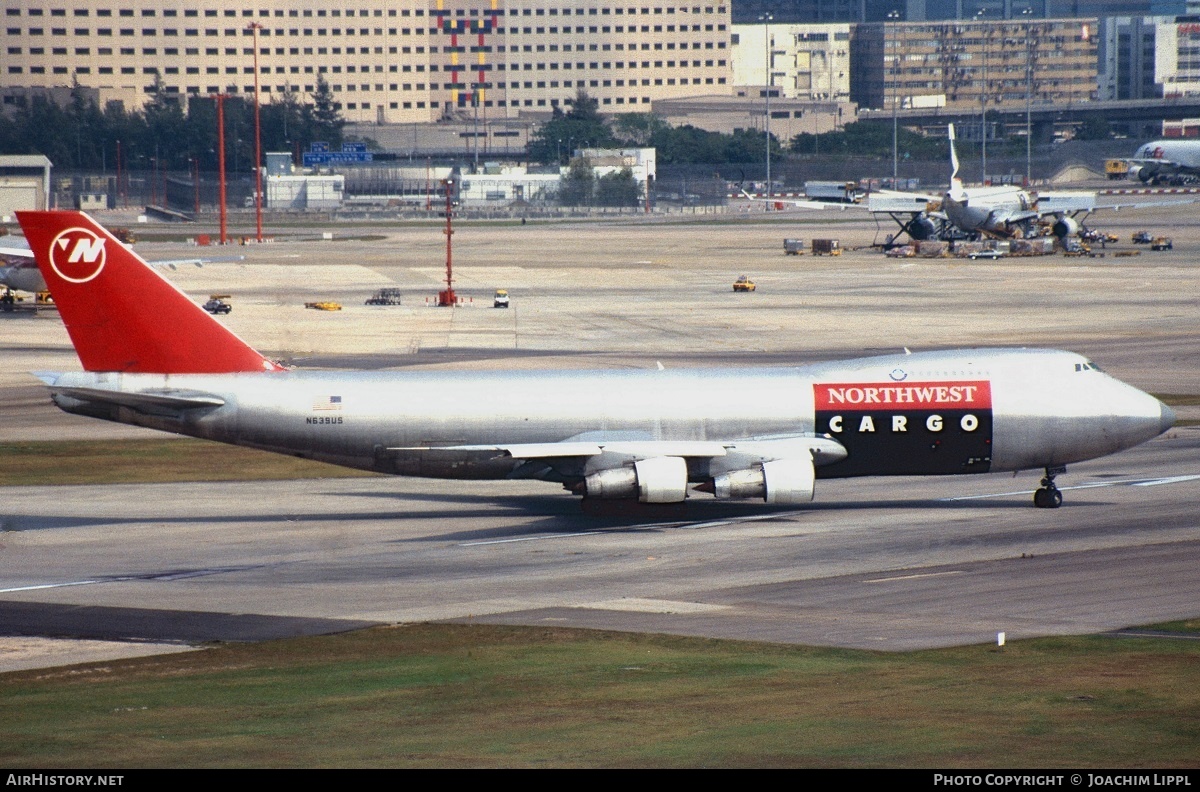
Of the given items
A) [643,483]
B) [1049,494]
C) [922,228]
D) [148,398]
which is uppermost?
[922,228]

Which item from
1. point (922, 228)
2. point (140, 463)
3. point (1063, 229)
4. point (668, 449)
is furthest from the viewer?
point (922, 228)

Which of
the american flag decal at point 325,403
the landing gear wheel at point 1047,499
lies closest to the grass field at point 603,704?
the american flag decal at point 325,403

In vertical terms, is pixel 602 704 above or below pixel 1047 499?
above

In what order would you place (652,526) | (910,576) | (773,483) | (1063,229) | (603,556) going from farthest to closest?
(1063,229) → (652,526) → (773,483) → (603,556) → (910,576)

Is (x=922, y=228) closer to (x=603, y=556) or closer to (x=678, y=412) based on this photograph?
(x=678, y=412)

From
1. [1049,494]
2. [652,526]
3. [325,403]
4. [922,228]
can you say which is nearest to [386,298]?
[922,228]

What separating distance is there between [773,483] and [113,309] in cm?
1948

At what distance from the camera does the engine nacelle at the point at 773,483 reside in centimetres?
4481

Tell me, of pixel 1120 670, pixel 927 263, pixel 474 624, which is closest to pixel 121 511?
pixel 474 624

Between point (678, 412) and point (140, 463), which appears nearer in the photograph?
point (678, 412)

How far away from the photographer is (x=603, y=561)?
41656 mm

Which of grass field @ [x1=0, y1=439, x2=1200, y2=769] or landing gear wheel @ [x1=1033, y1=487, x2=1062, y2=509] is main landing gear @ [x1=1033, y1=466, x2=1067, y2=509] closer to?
landing gear wheel @ [x1=1033, y1=487, x2=1062, y2=509]

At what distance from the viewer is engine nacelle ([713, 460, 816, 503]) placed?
4481cm
